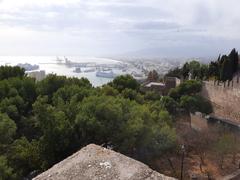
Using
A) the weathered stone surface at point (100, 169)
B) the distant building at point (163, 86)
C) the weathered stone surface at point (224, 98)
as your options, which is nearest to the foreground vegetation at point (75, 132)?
the weathered stone surface at point (100, 169)

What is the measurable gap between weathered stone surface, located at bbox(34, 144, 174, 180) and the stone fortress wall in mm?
12290

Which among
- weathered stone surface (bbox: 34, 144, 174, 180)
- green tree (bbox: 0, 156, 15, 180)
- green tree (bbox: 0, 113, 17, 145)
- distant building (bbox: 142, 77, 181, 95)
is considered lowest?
distant building (bbox: 142, 77, 181, 95)

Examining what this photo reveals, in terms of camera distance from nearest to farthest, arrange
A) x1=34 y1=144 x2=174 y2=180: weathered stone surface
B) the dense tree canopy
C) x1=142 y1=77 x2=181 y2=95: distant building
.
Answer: x1=34 y1=144 x2=174 y2=180: weathered stone surface, the dense tree canopy, x1=142 y1=77 x2=181 y2=95: distant building

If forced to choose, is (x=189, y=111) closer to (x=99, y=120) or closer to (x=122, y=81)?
(x=122, y=81)

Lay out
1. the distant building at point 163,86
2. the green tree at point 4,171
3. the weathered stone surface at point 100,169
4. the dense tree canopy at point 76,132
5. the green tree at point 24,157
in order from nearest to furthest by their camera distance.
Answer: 1. the weathered stone surface at point 100,169
2. the green tree at point 4,171
3. the green tree at point 24,157
4. the dense tree canopy at point 76,132
5. the distant building at point 163,86

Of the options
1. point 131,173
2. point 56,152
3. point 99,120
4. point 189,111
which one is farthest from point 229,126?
point 131,173

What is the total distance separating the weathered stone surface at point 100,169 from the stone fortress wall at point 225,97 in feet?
40.3

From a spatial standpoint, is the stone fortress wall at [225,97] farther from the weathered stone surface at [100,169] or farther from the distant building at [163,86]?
the weathered stone surface at [100,169]

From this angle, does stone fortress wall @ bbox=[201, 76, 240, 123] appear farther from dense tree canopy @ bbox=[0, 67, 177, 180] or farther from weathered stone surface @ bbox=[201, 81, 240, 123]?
dense tree canopy @ bbox=[0, 67, 177, 180]

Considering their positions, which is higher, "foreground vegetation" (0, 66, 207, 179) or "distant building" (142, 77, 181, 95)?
"foreground vegetation" (0, 66, 207, 179)

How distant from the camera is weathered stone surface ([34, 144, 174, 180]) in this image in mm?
3580

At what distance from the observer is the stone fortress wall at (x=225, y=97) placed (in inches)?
619

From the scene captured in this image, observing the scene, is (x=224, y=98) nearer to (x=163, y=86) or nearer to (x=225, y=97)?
(x=225, y=97)

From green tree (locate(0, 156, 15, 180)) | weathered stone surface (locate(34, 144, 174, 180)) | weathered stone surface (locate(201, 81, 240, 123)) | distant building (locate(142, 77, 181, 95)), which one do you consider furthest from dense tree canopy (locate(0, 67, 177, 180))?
distant building (locate(142, 77, 181, 95))
